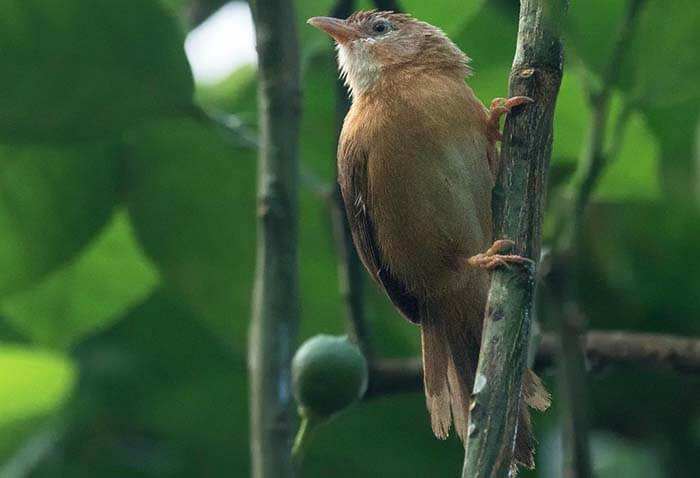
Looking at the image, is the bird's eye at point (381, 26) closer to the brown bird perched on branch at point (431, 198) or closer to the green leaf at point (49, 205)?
the brown bird perched on branch at point (431, 198)

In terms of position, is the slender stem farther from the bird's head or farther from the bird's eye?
→ the bird's eye

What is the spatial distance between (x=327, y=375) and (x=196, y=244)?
0.86 metres

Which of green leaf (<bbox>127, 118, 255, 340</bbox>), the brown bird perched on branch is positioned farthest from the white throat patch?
green leaf (<bbox>127, 118, 255, 340</bbox>)

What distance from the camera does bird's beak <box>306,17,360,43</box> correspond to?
121 inches

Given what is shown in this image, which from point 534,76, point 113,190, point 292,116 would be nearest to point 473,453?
point 534,76

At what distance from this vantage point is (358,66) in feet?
12.0

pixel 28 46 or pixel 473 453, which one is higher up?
pixel 28 46

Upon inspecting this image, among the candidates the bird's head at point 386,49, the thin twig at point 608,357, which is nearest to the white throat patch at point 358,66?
the bird's head at point 386,49

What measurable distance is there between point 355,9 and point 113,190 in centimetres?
88

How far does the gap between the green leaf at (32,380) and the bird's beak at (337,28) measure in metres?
1.12

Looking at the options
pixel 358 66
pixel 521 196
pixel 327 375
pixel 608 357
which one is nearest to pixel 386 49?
pixel 358 66

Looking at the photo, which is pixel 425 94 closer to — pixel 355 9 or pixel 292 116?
pixel 355 9

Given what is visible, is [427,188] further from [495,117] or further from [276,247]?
[276,247]

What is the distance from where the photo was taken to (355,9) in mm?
3613
